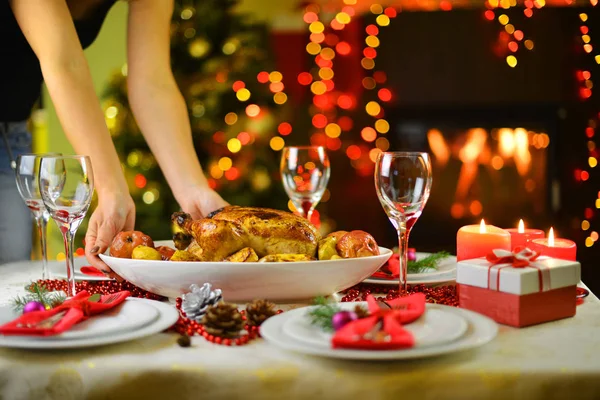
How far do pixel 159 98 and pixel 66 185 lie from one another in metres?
0.63

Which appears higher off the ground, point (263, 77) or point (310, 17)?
point (310, 17)

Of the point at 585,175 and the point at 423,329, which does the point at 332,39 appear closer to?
the point at 585,175

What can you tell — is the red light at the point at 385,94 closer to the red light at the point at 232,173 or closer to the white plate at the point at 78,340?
the red light at the point at 232,173

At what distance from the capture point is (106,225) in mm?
1227

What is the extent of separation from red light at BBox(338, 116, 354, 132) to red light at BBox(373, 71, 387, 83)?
0.27 m

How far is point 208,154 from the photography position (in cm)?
328

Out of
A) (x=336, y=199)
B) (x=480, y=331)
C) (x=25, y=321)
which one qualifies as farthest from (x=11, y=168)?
(x=336, y=199)

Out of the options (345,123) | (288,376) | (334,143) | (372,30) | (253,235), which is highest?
(372,30)

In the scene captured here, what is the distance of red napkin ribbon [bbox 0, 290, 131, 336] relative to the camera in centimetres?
80

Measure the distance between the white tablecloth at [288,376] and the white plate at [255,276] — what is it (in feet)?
0.68

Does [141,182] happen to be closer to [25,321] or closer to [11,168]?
[11,168]

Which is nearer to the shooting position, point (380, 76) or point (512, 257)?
point (512, 257)

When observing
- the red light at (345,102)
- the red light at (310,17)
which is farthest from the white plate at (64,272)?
the red light at (310,17)

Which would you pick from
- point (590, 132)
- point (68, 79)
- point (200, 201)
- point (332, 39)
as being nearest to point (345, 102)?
point (332, 39)
